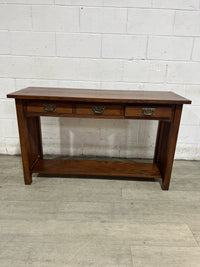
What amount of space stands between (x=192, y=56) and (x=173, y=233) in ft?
5.45

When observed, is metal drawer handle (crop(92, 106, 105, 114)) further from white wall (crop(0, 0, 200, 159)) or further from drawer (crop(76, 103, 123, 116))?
white wall (crop(0, 0, 200, 159))

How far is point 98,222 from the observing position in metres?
1.36

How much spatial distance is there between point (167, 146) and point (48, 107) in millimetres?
1077

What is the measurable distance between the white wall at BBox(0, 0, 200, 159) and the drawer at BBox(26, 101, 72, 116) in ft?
2.01

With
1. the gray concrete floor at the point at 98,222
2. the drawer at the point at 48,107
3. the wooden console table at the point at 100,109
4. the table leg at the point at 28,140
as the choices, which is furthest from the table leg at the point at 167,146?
the table leg at the point at 28,140

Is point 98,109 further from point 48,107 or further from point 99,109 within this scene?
point 48,107

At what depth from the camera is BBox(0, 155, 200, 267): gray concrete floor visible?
1.11m

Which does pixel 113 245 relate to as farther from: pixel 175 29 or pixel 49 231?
pixel 175 29

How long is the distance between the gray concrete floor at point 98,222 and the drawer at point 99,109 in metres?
0.71

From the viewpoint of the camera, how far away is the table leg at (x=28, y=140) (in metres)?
1.54

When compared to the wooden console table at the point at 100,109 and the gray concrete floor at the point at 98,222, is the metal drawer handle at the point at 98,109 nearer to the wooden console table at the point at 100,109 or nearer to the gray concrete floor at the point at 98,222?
the wooden console table at the point at 100,109

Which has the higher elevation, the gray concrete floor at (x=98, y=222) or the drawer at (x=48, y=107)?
the drawer at (x=48, y=107)

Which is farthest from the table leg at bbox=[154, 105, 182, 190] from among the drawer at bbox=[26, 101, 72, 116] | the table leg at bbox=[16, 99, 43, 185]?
the table leg at bbox=[16, 99, 43, 185]

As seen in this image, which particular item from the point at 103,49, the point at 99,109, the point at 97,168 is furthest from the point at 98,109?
the point at 103,49
